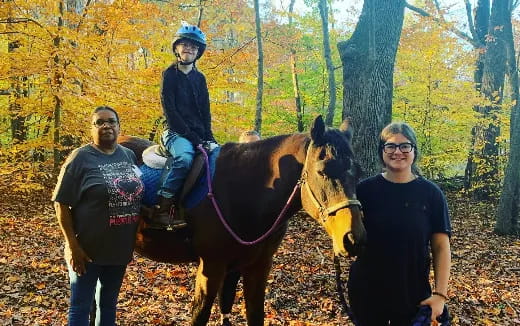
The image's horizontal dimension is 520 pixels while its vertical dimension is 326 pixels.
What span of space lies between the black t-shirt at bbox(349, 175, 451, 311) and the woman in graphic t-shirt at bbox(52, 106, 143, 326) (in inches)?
70.0

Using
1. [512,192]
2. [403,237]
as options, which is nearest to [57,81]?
[403,237]

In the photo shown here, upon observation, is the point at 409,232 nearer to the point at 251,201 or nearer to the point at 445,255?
the point at 445,255

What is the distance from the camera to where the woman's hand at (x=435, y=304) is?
2.26 metres

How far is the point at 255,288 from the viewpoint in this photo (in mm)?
3506

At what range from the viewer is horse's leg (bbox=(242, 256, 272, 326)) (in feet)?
11.4

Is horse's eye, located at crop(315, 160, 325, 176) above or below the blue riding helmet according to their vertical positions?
below

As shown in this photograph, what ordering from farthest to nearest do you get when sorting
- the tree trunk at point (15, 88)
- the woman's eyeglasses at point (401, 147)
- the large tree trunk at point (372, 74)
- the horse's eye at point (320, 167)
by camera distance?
the tree trunk at point (15, 88) < the large tree trunk at point (372, 74) < the horse's eye at point (320, 167) < the woman's eyeglasses at point (401, 147)

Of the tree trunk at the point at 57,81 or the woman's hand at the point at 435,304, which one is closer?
the woman's hand at the point at 435,304

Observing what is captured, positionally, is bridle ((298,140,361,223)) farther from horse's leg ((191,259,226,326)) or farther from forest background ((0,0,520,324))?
forest background ((0,0,520,324))

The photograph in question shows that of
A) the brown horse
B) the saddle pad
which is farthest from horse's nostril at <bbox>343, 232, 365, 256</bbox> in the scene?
the saddle pad

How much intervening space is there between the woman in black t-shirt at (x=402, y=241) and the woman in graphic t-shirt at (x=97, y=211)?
1.75 meters

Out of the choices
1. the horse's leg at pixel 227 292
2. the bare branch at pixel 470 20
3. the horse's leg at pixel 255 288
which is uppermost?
the bare branch at pixel 470 20

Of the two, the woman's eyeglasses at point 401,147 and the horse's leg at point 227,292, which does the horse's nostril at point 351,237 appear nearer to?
the woman's eyeglasses at point 401,147

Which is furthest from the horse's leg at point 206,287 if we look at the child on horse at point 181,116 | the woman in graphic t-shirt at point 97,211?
the woman in graphic t-shirt at point 97,211
